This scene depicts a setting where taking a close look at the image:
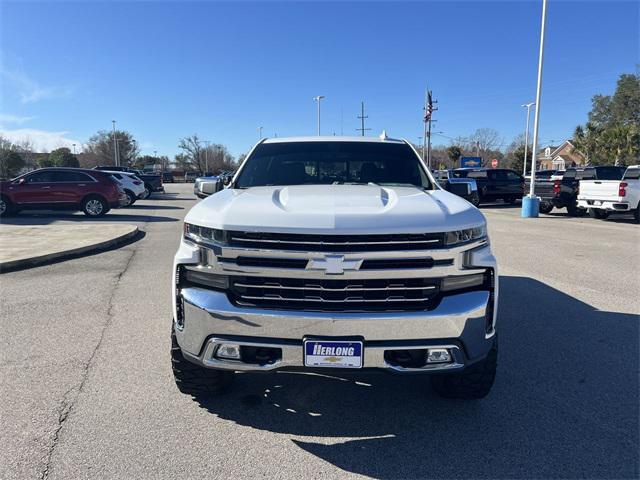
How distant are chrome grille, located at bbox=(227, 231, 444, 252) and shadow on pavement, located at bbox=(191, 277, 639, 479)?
0.76 m

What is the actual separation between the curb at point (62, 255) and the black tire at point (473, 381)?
7.44 meters

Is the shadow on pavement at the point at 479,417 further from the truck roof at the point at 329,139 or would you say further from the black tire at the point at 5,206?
the black tire at the point at 5,206

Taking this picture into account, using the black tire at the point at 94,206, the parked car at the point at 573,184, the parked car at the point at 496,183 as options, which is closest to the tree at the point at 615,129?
the parked car at the point at 496,183

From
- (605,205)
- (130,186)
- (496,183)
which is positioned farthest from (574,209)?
(130,186)

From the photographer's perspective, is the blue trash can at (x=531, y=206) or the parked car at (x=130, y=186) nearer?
the blue trash can at (x=531, y=206)

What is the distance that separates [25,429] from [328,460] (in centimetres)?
195

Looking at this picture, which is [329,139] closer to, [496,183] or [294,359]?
[294,359]

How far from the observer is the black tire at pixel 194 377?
124 inches

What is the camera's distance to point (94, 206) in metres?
16.8

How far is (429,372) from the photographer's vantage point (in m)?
2.73

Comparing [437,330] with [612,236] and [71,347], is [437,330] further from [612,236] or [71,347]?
[612,236]

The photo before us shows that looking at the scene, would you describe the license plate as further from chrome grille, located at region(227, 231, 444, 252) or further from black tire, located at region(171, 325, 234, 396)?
black tire, located at region(171, 325, 234, 396)

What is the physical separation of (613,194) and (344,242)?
16631 mm

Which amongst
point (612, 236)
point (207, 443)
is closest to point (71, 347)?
point (207, 443)
